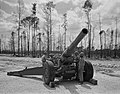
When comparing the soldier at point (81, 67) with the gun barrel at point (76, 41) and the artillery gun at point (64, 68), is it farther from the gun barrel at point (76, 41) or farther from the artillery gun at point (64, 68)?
the gun barrel at point (76, 41)

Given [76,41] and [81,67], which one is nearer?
[76,41]

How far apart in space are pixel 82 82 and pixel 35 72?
2.78 meters

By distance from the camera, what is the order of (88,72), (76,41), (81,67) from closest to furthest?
(76,41)
(81,67)
(88,72)

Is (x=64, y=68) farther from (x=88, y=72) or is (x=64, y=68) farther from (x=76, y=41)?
(x=76, y=41)

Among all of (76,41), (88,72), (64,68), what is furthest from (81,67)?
(76,41)

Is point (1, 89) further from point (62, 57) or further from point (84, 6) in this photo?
point (84, 6)

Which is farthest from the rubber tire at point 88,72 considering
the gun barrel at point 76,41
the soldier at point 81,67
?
the gun barrel at point 76,41

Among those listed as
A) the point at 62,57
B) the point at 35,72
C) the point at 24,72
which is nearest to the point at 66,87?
the point at 62,57

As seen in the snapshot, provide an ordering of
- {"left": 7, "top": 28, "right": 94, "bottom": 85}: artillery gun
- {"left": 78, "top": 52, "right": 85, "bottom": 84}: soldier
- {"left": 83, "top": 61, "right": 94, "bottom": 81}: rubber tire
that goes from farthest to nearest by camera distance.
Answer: {"left": 83, "top": 61, "right": 94, "bottom": 81}: rubber tire, {"left": 78, "top": 52, "right": 85, "bottom": 84}: soldier, {"left": 7, "top": 28, "right": 94, "bottom": 85}: artillery gun

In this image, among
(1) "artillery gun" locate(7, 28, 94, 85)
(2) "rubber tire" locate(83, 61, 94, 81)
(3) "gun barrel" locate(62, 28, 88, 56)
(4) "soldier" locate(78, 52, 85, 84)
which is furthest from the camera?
(2) "rubber tire" locate(83, 61, 94, 81)

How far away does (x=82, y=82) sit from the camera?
8.05 metres

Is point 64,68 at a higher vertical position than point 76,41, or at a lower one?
lower

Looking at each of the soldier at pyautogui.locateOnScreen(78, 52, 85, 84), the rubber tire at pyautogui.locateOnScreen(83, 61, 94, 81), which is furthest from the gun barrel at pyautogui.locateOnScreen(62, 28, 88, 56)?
the rubber tire at pyautogui.locateOnScreen(83, 61, 94, 81)

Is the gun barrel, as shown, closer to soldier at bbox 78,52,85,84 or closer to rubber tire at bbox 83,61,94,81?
soldier at bbox 78,52,85,84
